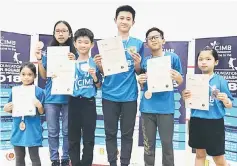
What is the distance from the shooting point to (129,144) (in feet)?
8.11

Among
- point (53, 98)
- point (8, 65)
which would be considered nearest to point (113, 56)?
point (53, 98)

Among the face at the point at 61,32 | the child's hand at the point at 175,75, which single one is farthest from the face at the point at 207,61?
the face at the point at 61,32

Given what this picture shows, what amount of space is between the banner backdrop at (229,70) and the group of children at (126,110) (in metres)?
0.53

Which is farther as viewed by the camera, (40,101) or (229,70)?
(229,70)

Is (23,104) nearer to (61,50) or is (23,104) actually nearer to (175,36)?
(61,50)

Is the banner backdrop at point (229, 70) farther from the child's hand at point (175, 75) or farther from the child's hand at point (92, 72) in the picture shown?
the child's hand at point (92, 72)

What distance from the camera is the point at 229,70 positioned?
286 centimetres

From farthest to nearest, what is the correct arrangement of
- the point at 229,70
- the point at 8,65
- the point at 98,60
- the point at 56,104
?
the point at 8,65, the point at 229,70, the point at 56,104, the point at 98,60

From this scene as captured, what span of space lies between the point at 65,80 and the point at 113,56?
485mm

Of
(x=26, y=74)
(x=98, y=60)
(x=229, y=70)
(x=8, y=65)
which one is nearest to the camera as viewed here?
(x=98, y=60)

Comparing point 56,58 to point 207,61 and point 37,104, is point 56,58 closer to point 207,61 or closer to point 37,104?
point 37,104

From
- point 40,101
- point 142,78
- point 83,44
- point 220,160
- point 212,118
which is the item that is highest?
point 83,44

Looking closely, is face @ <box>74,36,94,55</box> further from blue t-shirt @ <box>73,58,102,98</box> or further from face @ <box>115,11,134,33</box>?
face @ <box>115,11,134,33</box>

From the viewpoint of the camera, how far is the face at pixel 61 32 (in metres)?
2.65
